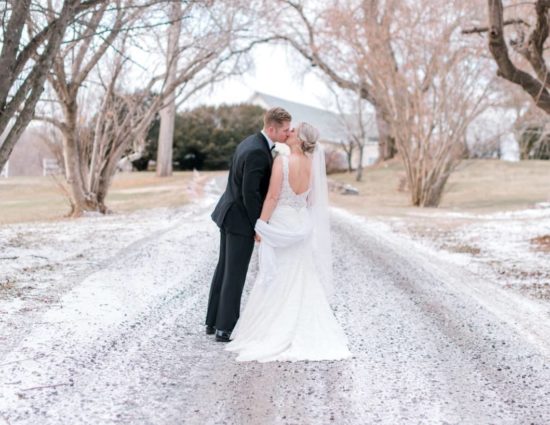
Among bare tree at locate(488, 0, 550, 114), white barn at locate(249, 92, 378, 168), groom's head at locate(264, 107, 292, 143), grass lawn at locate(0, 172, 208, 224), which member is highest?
white barn at locate(249, 92, 378, 168)

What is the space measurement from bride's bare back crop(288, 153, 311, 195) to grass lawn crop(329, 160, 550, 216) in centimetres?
1514

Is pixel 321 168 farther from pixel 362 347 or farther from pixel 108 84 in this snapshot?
pixel 108 84

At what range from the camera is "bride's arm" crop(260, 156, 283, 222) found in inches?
218

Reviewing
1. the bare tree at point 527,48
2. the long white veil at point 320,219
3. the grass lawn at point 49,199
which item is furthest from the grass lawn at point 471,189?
the long white veil at point 320,219

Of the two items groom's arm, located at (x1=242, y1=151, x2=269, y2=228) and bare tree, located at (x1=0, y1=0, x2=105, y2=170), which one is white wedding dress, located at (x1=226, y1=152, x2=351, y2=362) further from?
bare tree, located at (x1=0, y1=0, x2=105, y2=170)

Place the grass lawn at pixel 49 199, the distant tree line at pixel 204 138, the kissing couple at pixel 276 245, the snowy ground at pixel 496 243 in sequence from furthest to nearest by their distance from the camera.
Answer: the distant tree line at pixel 204 138
the grass lawn at pixel 49 199
the snowy ground at pixel 496 243
the kissing couple at pixel 276 245

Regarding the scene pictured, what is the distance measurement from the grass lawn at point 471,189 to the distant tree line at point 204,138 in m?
9.81

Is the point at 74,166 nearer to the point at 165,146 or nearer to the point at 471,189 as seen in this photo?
the point at 471,189

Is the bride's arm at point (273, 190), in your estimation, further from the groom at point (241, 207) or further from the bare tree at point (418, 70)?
the bare tree at point (418, 70)

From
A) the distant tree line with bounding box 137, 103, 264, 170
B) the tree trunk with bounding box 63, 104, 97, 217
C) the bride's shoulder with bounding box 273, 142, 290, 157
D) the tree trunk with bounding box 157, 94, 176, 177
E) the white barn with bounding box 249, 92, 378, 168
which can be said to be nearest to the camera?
the bride's shoulder with bounding box 273, 142, 290, 157

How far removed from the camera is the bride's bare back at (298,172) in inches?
219

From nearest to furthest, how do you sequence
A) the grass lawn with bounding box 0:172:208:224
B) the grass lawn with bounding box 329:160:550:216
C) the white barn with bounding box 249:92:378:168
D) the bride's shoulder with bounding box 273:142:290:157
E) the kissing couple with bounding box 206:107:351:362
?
the kissing couple with bounding box 206:107:351:362
the bride's shoulder with bounding box 273:142:290:157
the grass lawn with bounding box 0:172:208:224
the grass lawn with bounding box 329:160:550:216
the white barn with bounding box 249:92:378:168

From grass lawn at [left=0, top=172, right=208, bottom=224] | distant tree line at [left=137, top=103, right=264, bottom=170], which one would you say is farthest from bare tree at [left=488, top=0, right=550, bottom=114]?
distant tree line at [left=137, top=103, right=264, bottom=170]

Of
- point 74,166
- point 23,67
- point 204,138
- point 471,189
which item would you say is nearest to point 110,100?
point 74,166
